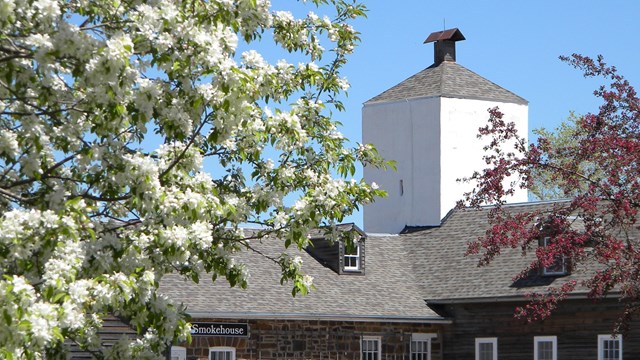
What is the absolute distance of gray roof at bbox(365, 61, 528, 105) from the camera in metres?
54.6

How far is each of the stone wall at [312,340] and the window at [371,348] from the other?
158 millimetres

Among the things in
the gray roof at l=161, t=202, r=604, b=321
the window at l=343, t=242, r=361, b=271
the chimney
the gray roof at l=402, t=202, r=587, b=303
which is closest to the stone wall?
the gray roof at l=161, t=202, r=604, b=321

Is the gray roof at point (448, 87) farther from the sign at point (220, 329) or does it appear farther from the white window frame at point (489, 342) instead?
the sign at point (220, 329)

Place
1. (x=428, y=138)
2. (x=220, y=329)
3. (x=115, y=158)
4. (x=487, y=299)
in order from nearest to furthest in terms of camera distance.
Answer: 1. (x=115, y=158)
2. (x=220, y=329)
3. (x=487, y=299)
4. (x=428, y=138)

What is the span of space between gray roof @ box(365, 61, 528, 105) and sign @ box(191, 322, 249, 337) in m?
16.4

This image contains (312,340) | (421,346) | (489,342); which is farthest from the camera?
(421,346)

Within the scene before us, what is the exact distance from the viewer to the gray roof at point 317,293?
40562 millimetres

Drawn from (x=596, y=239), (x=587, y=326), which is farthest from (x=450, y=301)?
(x=596, y=239)

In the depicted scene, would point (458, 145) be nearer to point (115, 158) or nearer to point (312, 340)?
point (312, 340)

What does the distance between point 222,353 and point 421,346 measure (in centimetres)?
742

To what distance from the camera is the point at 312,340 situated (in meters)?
42.5

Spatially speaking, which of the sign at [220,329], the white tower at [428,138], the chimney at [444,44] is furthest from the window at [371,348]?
the chimney at [444,44]

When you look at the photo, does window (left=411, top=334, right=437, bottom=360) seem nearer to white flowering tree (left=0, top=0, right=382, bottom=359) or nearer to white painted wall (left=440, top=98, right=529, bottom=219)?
white painted wall (left=440, top=98, right=529, bottom=219)

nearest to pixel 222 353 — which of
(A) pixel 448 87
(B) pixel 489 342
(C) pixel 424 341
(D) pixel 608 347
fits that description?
(C) pixel 424 341
